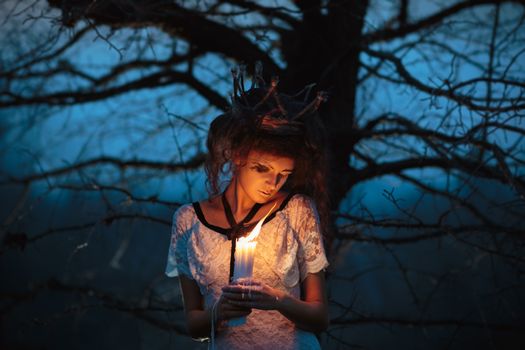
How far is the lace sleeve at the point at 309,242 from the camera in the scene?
1.63 m

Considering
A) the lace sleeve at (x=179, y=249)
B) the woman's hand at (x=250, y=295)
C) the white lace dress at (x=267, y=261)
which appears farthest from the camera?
the lace sleeve at (x=179, y=249)

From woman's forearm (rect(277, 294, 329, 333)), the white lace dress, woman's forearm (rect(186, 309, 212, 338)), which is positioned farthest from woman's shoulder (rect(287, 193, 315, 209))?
woman's forearm (rect(186, 309, 212, 338))

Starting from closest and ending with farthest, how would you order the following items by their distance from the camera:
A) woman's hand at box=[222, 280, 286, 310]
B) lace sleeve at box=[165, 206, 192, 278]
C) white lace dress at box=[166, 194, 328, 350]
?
woman's hand at box=[222, 280, 286, 310] → white lace dress at box=[166, 194, 328, 350] → lace sleeve at box=[165, 206, 192, 278]

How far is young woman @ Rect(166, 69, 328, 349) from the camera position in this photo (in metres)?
1.57

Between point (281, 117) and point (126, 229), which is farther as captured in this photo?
point (126, 229)

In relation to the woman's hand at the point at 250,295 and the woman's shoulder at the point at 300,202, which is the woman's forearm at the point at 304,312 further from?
the woman's shoulder at the point at 300,202

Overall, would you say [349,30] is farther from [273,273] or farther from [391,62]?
[273,273]

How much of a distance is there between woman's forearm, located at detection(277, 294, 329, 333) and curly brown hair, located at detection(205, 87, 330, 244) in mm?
466

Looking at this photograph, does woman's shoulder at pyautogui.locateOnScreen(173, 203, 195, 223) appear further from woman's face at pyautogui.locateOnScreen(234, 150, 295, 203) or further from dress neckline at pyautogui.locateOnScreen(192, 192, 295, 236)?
woman's face at pyautogui.locateOnScreen(234, 150, 295, 203)

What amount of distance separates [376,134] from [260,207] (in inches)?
45.2

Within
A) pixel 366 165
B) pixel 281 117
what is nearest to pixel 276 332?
pixel 281 117

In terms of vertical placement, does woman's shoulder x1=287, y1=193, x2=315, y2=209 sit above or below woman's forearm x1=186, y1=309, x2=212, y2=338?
above

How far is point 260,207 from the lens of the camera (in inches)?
68.0

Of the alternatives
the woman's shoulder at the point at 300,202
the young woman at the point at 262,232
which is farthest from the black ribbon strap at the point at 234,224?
the woman's shoulder at the point at 300,202
